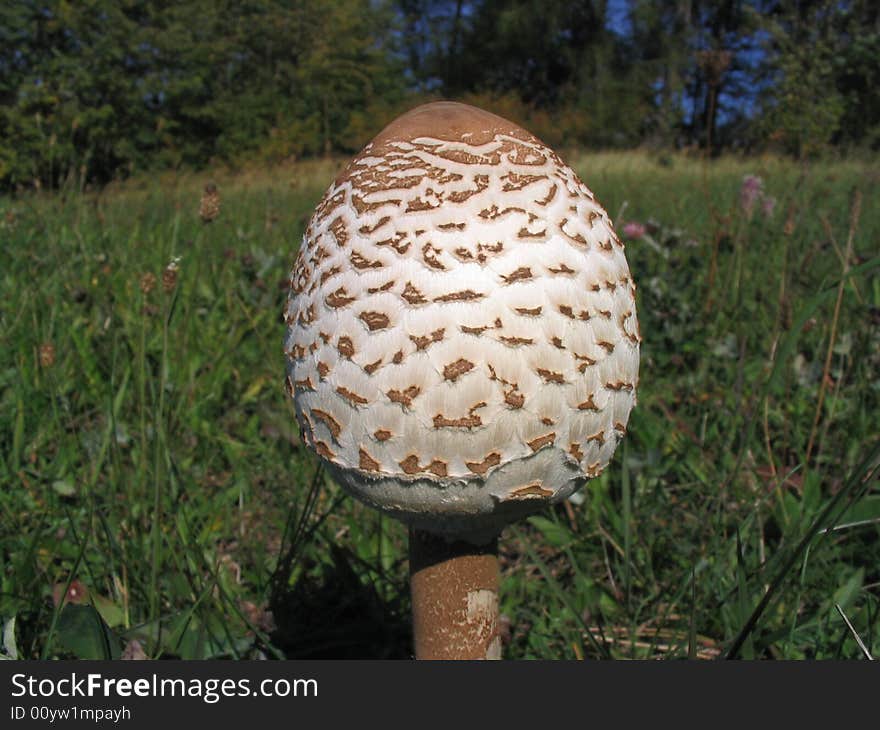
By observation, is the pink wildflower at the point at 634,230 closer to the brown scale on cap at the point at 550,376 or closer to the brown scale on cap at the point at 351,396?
the brown scale on cap at the point at 550,376

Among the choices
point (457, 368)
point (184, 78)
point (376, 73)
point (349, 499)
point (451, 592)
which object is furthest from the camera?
point (376, 73)

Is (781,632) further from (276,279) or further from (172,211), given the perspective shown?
(172,211)

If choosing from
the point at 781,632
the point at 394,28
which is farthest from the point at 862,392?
the point at 394,28

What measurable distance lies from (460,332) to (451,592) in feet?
1.94

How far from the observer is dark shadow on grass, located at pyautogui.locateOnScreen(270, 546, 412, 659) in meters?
1.79

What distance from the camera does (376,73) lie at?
24.5 m

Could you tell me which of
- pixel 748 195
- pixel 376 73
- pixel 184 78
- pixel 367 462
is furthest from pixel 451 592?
pixel 376 73

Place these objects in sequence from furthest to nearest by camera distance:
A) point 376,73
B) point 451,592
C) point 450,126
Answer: point 376,73 → point 451,592 → point 450,126

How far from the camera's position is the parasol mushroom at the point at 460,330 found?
1103 mm

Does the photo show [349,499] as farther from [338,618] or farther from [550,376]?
[550,376]

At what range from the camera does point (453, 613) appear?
142 centimetres

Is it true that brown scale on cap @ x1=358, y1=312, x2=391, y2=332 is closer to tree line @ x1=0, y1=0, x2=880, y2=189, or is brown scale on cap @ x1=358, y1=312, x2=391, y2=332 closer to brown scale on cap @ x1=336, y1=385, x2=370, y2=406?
brown scale on cap @ x1=336, y1=385, x2=370, y2=406

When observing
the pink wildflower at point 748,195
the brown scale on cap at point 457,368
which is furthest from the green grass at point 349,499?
the brown scale on cap at point 457,368

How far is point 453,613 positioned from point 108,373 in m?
1.75
